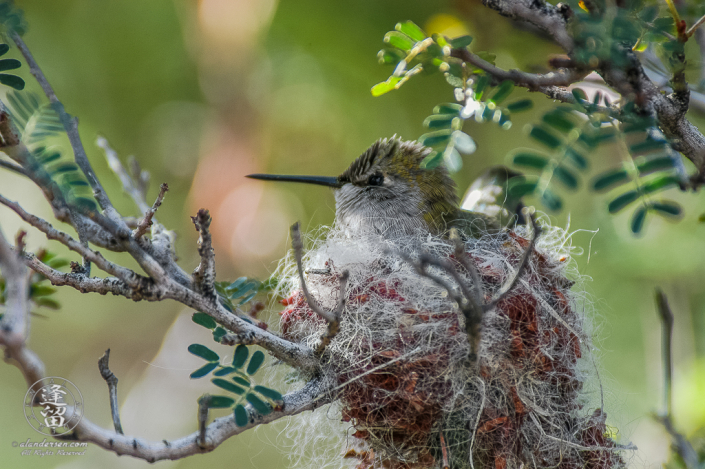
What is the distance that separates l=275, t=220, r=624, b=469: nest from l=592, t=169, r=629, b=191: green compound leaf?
2.28 feet

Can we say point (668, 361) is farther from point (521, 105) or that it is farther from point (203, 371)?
point (203, 371)

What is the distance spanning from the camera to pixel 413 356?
76.1 inches

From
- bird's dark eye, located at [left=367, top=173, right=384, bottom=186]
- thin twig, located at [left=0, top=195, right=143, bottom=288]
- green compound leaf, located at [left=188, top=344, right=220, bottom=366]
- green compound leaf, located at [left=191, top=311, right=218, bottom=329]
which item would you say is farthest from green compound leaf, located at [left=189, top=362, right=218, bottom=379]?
bird's dark eye, located at [left=367, top=173, right=384, bottom=186]

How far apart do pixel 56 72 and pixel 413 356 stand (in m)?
5.10

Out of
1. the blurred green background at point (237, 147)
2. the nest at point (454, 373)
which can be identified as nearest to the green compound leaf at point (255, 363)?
the nest at point (454, 373)

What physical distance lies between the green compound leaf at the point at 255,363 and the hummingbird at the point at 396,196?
1262 millimetres

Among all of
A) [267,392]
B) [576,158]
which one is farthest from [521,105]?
[267,392]

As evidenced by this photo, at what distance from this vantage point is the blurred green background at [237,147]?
190 inches

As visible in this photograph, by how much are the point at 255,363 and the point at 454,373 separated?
0.73 meters

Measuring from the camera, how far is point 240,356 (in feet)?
5.53

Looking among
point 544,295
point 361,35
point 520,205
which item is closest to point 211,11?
point 361,35

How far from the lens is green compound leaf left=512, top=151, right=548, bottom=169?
1456mm

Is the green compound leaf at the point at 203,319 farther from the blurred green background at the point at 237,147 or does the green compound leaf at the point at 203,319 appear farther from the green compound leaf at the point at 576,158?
the blurred green background at the point at 237,147

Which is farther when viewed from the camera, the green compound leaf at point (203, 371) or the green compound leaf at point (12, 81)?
the green compound leaf at point (12, 81)
